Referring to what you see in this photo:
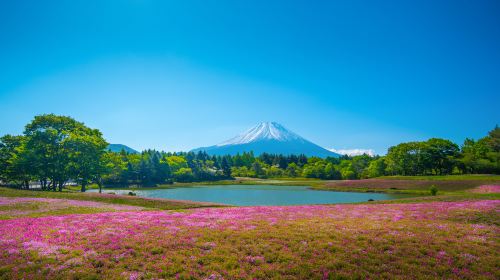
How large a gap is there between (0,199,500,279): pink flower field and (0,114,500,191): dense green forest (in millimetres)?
52003

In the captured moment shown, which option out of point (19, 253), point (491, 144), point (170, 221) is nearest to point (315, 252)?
point (170, 221)

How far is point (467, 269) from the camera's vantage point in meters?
12.6

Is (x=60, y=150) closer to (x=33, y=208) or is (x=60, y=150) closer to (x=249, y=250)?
(x=33, y=208)

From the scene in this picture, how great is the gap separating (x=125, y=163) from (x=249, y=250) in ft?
389

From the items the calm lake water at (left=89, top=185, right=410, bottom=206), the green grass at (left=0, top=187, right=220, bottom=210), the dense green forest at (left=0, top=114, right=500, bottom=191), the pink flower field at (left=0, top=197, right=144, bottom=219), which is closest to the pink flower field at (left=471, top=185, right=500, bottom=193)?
the calm lake water at (left=89, top=185, right=410, bottom=206)

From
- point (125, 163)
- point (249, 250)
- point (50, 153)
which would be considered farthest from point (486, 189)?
point (125, 163)

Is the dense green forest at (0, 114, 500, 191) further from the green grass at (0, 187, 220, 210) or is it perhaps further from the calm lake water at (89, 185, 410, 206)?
the green grass at (0, 187, 220, 210)

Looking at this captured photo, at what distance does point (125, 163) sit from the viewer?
4700 inches

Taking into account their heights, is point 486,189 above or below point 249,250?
below

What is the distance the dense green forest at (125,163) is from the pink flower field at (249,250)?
5200 cm

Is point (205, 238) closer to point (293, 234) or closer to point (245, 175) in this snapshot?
point (293, 234)

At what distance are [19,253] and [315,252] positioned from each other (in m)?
15.3

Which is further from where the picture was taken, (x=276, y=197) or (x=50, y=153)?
(x=50, y=153)

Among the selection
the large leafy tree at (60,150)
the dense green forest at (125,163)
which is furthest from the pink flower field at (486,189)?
the large leafy tree at (60,150)
